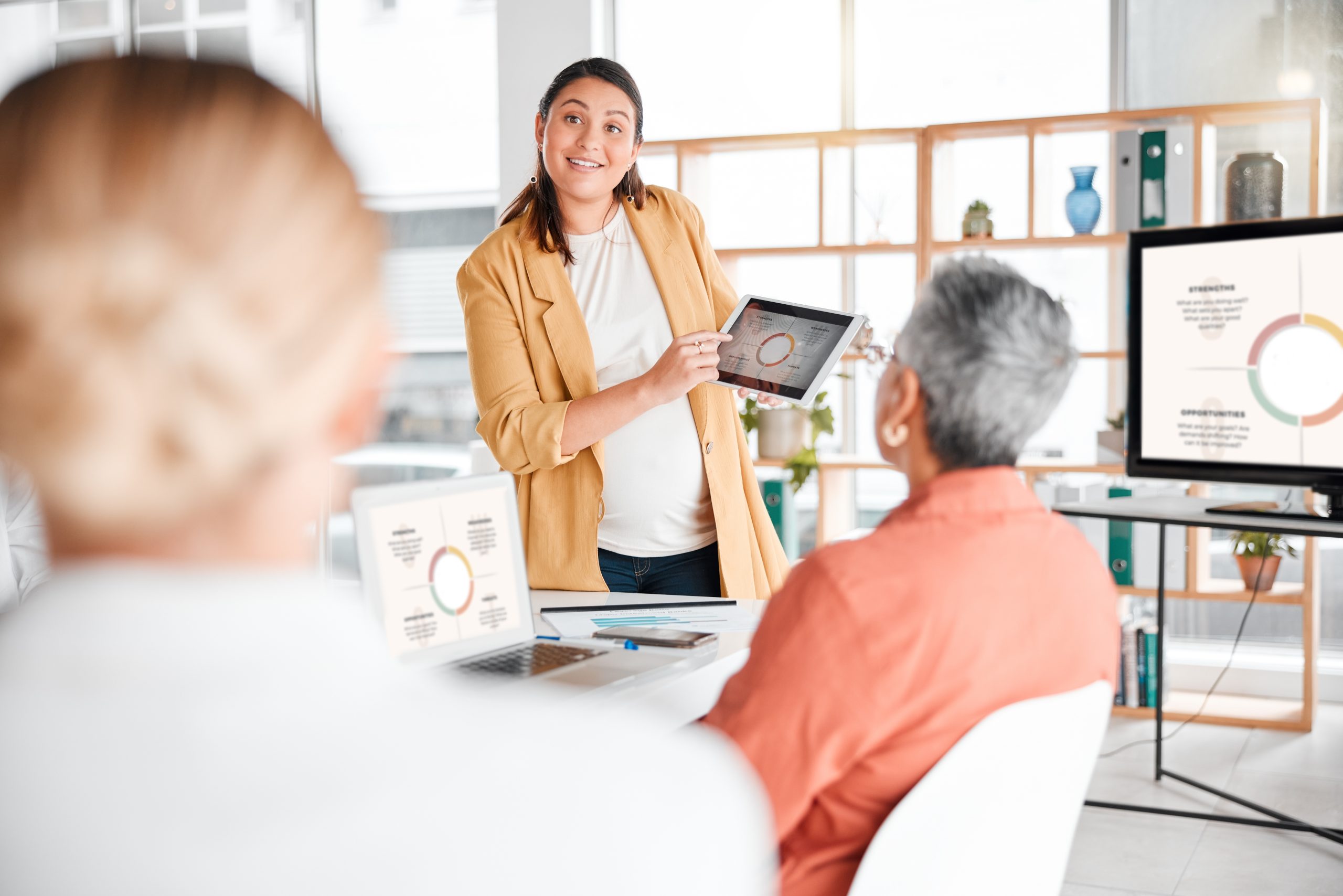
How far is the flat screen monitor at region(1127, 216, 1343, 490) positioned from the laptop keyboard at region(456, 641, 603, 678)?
186 cm

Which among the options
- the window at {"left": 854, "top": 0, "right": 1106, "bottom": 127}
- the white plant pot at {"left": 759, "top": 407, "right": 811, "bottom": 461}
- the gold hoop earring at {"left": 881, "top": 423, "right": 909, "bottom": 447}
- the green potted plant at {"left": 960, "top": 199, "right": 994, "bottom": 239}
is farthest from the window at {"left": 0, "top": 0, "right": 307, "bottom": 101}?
the gold hoop earring at {"left": 881, "top": 423, "right": 909, "bottom": 447}

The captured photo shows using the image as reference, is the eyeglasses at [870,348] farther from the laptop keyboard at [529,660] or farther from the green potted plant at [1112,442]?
the laptop keyboard at [529,660]

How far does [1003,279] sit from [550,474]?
1.15m

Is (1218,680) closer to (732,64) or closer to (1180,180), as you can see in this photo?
(1180,180)

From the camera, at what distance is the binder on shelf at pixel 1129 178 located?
155 inches

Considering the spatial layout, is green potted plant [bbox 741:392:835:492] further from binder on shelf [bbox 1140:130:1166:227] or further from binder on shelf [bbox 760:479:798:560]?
binder on shelf [bbox 1140:130:1166:227]

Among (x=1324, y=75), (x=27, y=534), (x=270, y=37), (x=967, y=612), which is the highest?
(x=270, y=37)

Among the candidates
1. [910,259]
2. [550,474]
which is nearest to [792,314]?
[550,474]

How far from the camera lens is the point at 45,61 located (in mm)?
494

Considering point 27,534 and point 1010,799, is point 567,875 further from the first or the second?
point 27,534

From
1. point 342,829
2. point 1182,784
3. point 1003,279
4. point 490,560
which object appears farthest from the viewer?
point 1182,784

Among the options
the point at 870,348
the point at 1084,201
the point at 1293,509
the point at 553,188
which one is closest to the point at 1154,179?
the point at 1084,201

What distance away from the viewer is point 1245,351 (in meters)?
2.69

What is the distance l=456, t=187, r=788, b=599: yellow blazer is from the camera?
206cm
